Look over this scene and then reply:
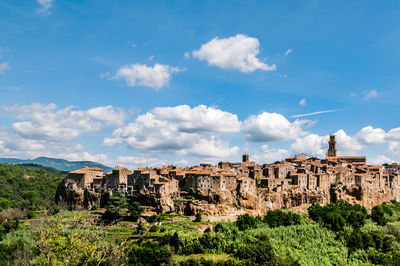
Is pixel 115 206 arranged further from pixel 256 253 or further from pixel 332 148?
pixel 332 148

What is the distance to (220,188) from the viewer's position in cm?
6894

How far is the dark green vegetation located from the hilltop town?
11.2ft

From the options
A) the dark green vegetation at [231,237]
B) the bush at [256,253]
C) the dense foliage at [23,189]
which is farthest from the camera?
the dense foliage at [23,189]

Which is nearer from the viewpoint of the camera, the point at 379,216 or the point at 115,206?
the point at 115,206

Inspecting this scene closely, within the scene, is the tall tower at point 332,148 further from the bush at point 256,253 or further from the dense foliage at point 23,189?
the dense foliage at point 23,189

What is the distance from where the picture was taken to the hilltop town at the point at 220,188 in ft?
221

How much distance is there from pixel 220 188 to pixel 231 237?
14.1 metres

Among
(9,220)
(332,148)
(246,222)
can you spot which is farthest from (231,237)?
(332,148)

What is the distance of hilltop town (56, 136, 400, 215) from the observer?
67250mm

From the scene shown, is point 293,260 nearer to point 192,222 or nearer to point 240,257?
point 240,257

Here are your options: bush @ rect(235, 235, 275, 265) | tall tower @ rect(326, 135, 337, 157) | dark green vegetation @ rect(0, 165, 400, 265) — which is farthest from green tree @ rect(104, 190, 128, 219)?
tall tower @ rect(326, 135, 337, 157)

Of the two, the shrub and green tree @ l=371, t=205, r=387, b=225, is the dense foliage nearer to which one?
the shrub

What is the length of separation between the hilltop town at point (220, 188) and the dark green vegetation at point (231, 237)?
11.2ft

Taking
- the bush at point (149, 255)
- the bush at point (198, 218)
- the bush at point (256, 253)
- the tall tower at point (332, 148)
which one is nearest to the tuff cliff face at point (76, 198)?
the bush at point (198, 218)
